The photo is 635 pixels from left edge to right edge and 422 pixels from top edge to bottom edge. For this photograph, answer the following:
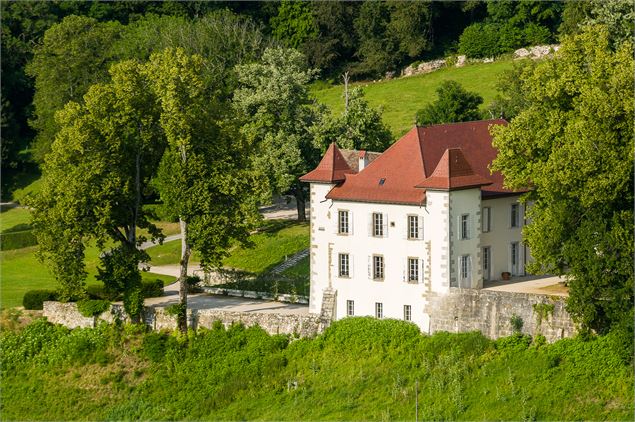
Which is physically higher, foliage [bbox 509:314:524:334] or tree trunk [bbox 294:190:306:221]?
tree trunk [bbox 294:190:306:221]

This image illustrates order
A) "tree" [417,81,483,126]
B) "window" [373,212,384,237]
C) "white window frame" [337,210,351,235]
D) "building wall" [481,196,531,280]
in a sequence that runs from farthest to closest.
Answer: "tree" [417,81,483,126] < "building wall" [481,196,531,280] < "white window frame" [337,210,351,235] < "window" [373,212,384,237]

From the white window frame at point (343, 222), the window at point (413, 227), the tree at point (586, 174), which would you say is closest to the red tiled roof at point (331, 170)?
the white window frame at point (343, 222)

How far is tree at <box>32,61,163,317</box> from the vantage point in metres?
72.9

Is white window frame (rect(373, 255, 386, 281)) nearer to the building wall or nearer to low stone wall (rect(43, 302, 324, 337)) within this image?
low stone wall (rect(43, 302, 324, 337))

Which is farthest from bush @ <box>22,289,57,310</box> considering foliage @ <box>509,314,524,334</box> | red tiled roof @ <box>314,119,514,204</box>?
foliage @ <box>509,314,524,334</box>

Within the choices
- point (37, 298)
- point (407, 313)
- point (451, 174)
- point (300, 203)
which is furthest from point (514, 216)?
point (37, 298)

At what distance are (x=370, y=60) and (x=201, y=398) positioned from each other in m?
63.1

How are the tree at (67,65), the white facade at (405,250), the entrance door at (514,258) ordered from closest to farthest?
the white facade at (405,250) < the entrance door at (514,258) < the tree at (67,65)

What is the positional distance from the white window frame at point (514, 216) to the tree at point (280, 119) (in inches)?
773

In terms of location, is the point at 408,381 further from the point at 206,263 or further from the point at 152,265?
the point at 152,265

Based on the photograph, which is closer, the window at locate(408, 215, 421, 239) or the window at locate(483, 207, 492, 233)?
the window at locate(408, 215, 421, 239)

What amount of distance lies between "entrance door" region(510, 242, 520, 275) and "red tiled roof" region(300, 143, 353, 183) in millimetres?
8114

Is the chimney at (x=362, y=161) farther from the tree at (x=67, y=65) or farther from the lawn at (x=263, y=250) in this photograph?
the tree at (x=67, y=65)

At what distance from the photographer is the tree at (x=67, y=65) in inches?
4296
